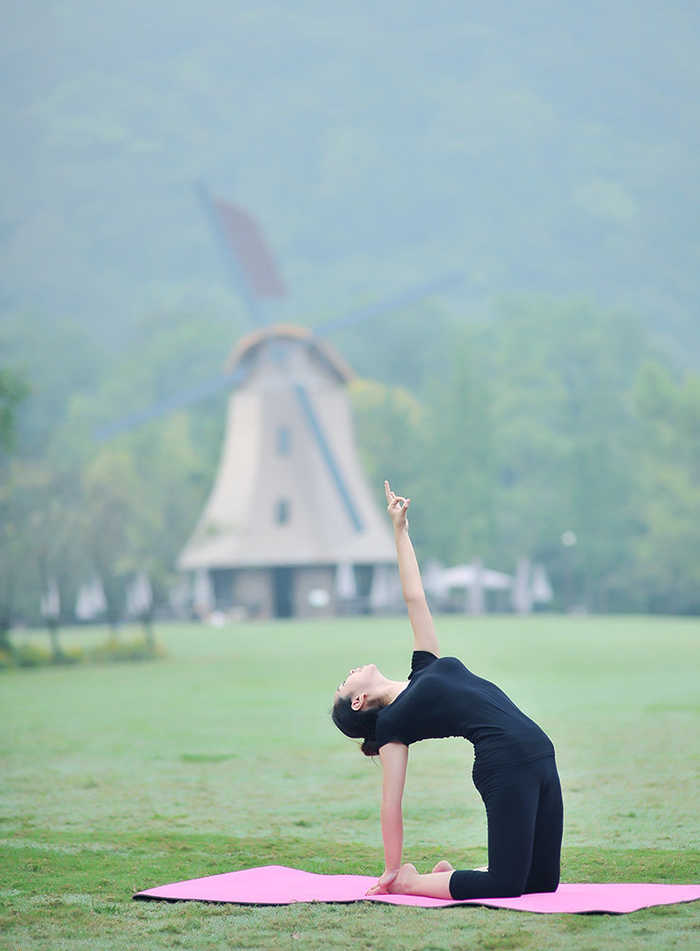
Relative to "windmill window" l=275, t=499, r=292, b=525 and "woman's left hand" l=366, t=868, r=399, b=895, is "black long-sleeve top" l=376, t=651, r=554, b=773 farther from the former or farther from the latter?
"windmill window" l=275, t=499, r=292, b=525

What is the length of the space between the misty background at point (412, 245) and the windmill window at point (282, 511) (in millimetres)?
3161

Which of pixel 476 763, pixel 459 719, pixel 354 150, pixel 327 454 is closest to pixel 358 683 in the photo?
pixel 459 719

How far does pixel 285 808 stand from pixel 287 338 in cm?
4664

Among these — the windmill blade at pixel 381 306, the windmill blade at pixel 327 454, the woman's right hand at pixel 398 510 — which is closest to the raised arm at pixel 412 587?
the woman's right hand at pixel 398 510

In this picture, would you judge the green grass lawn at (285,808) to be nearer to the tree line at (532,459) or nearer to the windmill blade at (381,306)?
the tree line at (532,459)

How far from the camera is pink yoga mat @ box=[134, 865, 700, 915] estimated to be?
609 centimetres

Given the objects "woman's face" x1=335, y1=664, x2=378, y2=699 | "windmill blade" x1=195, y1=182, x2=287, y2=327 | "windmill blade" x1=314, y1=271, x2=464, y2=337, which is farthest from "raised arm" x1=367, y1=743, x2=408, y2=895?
"windmill blade" x1=195, y1=182, x2=287, y2=327

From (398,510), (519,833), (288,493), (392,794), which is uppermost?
(288,493)

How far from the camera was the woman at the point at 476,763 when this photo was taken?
607cm

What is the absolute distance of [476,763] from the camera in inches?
246

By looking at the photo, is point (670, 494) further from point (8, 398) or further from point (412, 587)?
point (412, 587)

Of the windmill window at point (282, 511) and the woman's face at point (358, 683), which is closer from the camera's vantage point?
the woman's face at point (358, 683)

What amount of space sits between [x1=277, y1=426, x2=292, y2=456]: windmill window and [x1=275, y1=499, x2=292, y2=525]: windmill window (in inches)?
64.4

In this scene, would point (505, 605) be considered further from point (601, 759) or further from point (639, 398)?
point (601, 759)
